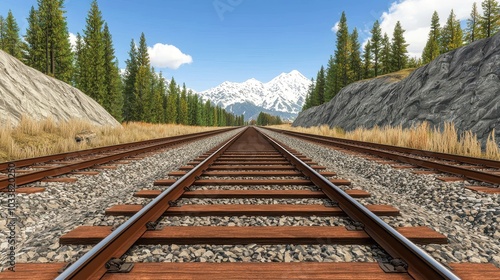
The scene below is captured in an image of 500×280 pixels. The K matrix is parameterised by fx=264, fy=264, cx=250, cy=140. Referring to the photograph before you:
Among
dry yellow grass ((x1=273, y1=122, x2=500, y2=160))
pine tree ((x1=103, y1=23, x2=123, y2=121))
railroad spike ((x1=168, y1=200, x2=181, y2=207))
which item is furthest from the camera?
pine tree ((x1=103, y1=23, x2=123, y2=121))

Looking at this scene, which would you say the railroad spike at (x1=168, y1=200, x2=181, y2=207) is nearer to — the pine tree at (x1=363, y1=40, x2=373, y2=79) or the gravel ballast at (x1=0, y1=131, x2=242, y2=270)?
the gravel ballast at (x1=0, y1=131, x2=242, y2=270)

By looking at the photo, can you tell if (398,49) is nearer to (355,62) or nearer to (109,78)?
(355,62)

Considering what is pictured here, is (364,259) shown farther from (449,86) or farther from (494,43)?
(494,43)

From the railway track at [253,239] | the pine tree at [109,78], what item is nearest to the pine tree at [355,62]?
the pine tree at [109,78]

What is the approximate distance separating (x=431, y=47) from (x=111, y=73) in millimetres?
56484

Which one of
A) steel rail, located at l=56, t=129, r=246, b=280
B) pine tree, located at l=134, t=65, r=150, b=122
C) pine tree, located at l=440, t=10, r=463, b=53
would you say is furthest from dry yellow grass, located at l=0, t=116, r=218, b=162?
pine tree, located at l=440, t=10, r=463, b=53

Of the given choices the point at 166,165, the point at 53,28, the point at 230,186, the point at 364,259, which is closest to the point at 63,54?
the point at 53,28

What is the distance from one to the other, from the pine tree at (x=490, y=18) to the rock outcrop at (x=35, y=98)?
6246 centimetres

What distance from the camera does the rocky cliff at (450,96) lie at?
1341 cm

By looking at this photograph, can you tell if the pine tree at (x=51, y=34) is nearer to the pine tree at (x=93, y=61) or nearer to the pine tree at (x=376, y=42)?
the pine tree at (x=93, y=61)

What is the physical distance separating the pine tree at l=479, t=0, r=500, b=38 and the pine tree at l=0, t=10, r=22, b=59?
275ft

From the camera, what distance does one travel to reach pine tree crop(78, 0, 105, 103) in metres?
35.0

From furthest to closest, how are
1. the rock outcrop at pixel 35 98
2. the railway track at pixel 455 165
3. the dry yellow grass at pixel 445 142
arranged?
the rock outcrop at pixel 35 98
the dry yellow grass at pixel 445 142
the railway track at pixel 455 165

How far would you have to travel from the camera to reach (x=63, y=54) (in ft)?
125
